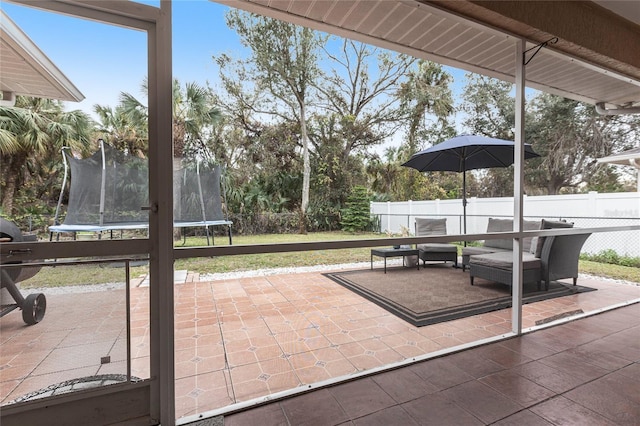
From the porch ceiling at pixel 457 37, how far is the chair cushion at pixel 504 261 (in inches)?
78.3

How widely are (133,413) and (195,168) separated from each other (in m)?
3.16

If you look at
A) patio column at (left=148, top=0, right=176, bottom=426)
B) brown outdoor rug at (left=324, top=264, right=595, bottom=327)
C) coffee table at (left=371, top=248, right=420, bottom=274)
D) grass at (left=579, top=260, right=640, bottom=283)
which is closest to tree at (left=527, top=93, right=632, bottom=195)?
grass at (left=579, top=260, right=640, bottom=283)

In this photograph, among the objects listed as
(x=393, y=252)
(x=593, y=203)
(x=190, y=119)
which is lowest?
(x=393, y=252)

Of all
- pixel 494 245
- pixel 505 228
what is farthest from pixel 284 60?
pixel 494 245

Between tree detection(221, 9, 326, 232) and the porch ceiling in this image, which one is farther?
tree detection(221, 9, 326, 232)

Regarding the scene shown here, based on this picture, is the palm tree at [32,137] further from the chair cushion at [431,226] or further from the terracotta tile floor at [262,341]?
the chair cushion at [431,226]

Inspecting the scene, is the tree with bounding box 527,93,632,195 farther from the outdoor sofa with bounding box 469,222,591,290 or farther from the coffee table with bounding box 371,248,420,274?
the coffee table with bounding box 371,248,420,274

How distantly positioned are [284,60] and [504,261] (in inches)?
339

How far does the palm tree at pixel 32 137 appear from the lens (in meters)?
1.36

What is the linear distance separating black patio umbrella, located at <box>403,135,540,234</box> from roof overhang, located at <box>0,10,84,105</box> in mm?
4357

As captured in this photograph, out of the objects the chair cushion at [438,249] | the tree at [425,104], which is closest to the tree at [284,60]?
the tree at [425,104]

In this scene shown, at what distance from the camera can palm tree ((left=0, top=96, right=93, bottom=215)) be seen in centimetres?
136

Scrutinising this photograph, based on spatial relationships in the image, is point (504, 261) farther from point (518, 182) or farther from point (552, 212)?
point (552, 212)

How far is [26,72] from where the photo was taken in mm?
1430
